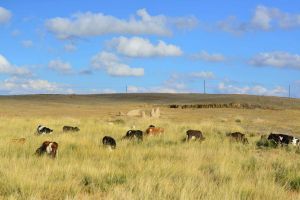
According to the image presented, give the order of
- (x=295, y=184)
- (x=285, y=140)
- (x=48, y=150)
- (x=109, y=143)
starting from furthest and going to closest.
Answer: (x=285, y=140) < (x=109, y=143) < (x=48, y=150) < (x=295, y=184)

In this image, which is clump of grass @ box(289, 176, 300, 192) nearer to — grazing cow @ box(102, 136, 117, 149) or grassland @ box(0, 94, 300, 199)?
grassland @ box(0, 94, 300, 199)

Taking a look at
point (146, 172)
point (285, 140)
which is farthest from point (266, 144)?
point (146, 172)

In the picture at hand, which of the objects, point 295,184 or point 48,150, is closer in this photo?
point 295,184

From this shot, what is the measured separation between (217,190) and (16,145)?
7504mm

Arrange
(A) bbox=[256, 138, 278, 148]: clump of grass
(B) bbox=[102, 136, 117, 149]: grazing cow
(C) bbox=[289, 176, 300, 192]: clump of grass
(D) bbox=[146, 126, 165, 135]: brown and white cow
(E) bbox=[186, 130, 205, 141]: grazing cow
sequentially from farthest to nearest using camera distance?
1. (D) bbox=[146, 126, 165, 135]: brown and white cow
2. (E) bbox=[186, 130, 205, 141]: grazing cow
3. (A) bbox=[256, 138, 278, 148]: clump of grass
4. (B) bbox=[102, 136, 117, 149]: grazing cow
5. (C) bbox=[289, 176, 300, 192]: clump of grass

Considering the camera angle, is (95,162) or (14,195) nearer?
(14,195)

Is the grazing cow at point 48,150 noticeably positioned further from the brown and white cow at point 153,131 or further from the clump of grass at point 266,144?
the clump of grass at point 266,144

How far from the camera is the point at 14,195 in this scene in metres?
8.38

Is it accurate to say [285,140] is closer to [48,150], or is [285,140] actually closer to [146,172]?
[146,172]

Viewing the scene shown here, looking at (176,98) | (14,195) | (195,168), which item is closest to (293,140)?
(195,168)

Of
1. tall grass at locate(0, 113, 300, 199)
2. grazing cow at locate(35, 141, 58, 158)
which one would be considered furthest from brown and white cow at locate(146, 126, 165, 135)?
grazing cow at locate(35, 141, 58, 158)

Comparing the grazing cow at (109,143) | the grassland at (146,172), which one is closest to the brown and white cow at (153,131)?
the grassland at (146,172)

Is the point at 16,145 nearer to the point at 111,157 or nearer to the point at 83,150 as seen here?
the point at 83,150

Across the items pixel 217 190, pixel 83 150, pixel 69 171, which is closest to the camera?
pixel 217 190
